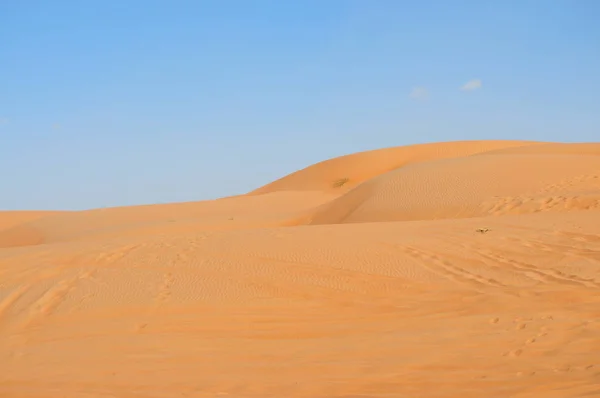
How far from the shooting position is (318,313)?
664 cm

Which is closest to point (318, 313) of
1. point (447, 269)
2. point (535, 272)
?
point (447, 269)

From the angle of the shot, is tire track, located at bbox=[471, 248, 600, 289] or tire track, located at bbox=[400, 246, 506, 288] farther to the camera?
tire track, located at bbox=[400, 246, 506, 288]

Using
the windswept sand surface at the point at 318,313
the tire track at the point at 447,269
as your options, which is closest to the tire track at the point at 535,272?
the windswept sand surface at the point at 318,313

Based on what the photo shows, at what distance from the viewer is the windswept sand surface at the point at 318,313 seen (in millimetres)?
4668

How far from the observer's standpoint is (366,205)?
16.8 meters


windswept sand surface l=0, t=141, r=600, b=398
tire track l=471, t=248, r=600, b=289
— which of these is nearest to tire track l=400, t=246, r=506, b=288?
windswept sand surface l=0, t=141, r=600, b=398

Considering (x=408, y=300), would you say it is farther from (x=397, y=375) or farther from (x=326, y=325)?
(x=397, y=375)

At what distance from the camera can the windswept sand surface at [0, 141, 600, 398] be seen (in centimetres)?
467

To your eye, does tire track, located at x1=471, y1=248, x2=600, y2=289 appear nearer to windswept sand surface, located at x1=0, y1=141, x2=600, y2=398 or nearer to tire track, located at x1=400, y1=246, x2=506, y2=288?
windswept sand surface, located at x1=0, y1=141, x2=600, y2=398

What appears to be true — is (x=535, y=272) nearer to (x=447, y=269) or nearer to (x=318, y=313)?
(x=447, y=269)

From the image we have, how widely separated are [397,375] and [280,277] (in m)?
3.28

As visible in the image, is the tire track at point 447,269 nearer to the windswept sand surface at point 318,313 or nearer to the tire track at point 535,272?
the windswept sand surface at point 318,313

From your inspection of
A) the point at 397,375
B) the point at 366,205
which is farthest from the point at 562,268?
the point at 366,205

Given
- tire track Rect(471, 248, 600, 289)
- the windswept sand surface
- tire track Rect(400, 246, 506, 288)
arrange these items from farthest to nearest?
tire track Rect(400, 246, 506, 288) < tire track Rect(471, 248, 600, 289) < the windswept sand surface
